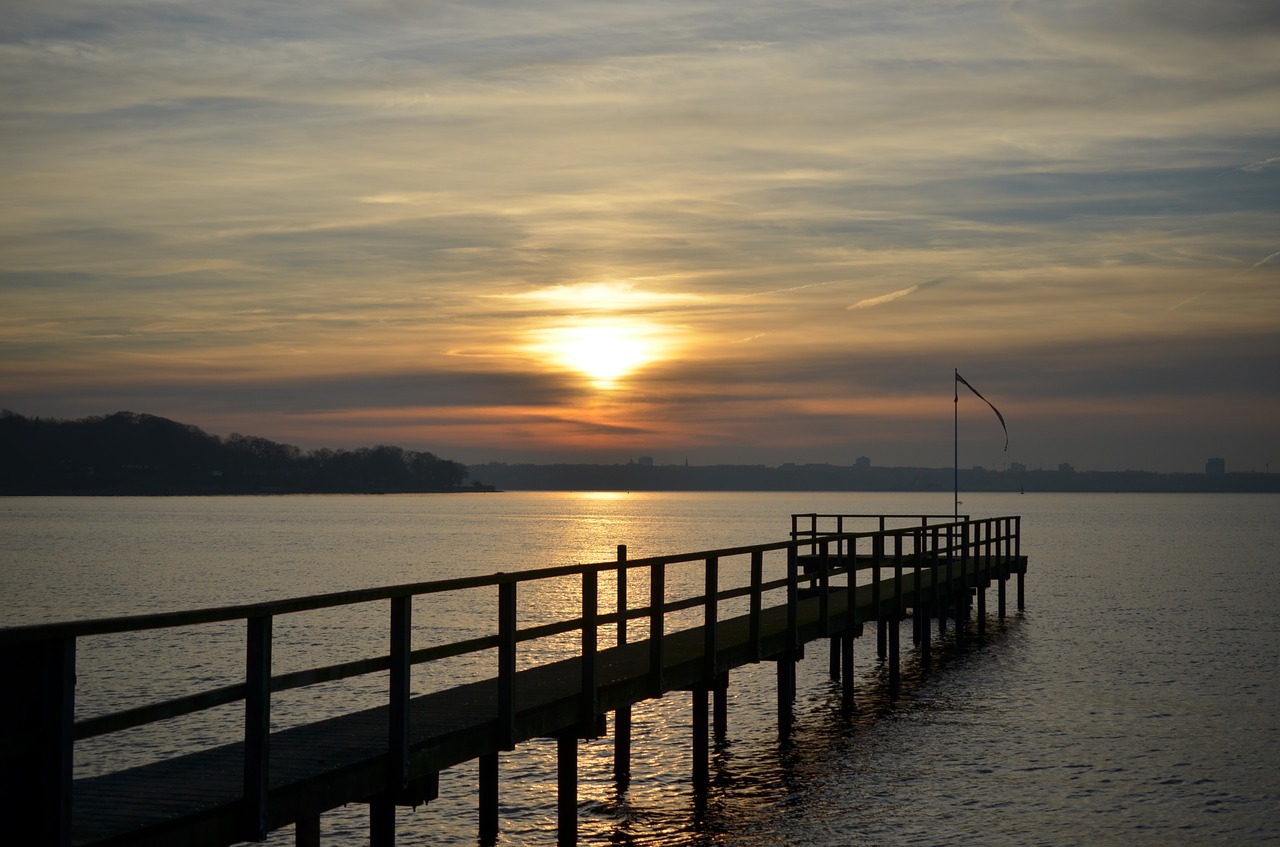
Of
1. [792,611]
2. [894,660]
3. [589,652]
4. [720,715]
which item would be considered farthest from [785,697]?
[589,652]

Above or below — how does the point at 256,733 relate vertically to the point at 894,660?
above

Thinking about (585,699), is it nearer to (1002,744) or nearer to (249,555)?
(1002,744)

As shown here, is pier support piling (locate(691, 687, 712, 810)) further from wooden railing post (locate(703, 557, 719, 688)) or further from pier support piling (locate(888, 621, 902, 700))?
pier support piling (locate(888, 621, 902, 700))

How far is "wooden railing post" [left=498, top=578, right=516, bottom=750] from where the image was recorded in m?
11.4

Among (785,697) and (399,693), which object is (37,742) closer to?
(399,693)

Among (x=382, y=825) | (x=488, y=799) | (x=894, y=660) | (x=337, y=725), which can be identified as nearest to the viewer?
(x=382, y=825)

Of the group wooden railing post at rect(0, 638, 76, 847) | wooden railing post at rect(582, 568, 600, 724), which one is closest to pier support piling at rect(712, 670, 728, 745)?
wooden railing post at rect(582, 568, 600, 724)

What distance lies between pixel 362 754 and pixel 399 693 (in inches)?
23.2

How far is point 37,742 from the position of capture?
21.0ft

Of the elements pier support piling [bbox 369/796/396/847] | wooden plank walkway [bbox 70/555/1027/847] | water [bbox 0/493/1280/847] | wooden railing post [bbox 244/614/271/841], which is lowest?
water [bbox 0/493/1280/847]

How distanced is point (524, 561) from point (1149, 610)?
46.5 metres

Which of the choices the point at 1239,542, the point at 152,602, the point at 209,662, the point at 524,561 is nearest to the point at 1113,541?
the point at 1239,542

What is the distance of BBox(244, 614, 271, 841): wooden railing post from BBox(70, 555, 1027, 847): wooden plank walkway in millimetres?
72

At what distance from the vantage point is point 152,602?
54.7 m
